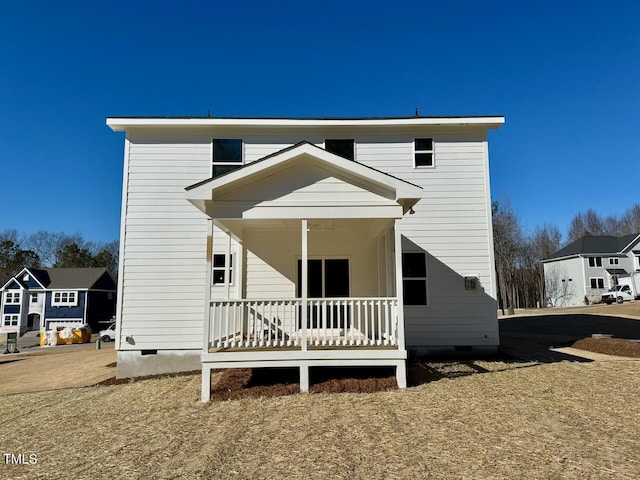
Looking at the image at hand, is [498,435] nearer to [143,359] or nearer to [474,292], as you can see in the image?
[474,292]

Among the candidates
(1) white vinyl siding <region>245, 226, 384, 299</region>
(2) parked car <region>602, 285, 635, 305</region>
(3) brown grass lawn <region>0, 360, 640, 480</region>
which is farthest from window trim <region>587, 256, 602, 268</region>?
(1) white vinyl siding <region>245, 226, 384, 299</region>

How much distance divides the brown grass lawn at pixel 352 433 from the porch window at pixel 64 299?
36012mm

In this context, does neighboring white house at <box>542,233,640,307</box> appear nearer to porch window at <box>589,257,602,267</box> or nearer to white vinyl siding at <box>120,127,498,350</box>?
porch window at <box>589,257,602,267</box>

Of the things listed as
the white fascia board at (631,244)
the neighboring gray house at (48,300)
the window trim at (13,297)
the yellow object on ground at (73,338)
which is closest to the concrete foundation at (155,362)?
the yellow object on ground at (73,338)

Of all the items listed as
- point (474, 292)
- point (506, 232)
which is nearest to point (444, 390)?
point (474, 292)

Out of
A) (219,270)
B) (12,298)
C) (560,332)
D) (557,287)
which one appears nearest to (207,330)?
(219,270)

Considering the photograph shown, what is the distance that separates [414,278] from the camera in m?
10.4

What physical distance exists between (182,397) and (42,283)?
40.5 m

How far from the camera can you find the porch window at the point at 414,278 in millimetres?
10305

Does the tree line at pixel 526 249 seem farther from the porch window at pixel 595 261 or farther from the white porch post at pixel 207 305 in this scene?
the white porch post at pixel 207 305

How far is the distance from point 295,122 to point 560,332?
15.9m

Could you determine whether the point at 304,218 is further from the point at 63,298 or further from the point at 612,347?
the point at 63,298

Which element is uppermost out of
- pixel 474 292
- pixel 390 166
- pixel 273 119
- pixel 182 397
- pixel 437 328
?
pixel 273 119

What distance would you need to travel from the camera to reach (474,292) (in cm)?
1018
